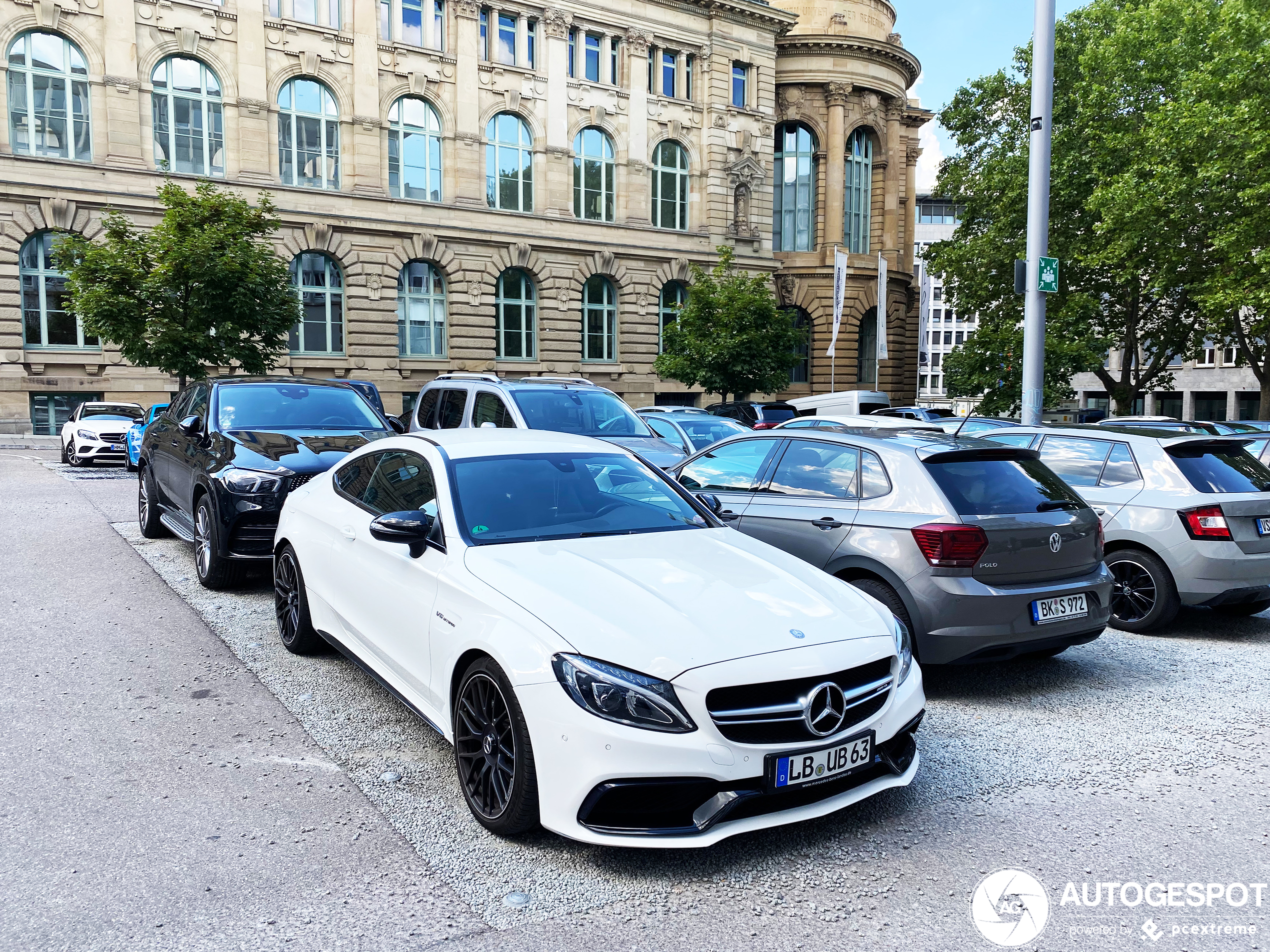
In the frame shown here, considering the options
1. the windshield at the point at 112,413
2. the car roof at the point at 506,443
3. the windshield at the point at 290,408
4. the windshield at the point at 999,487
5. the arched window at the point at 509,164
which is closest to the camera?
the car roof at the point at 506,443

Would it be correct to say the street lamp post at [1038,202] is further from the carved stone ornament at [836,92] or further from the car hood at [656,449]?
the carved stone ornament at [836,92]

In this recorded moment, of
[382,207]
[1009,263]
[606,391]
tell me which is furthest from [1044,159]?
[382,207]

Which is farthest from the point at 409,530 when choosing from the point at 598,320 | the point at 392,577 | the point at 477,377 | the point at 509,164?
the point at 598,320

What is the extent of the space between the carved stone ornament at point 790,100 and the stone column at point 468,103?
15919 millimetres

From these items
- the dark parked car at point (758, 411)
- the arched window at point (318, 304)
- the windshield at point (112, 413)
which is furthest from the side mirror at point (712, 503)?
the arched window at point (318, 304)

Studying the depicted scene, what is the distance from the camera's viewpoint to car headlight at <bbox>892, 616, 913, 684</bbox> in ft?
12.7

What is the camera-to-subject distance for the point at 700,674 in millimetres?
3330

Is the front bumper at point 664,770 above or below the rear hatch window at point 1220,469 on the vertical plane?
below

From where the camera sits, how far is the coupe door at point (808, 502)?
611cm

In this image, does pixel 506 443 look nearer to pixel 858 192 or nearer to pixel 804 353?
pixel 804 353

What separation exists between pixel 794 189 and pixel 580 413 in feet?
125

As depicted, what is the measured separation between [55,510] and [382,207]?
23.5m

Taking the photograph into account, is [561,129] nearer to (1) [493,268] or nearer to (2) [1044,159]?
(1) [493,268]

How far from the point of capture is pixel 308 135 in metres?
32.9
